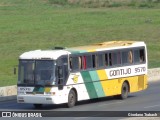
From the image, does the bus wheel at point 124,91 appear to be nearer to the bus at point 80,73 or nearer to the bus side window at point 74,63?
the bus at point 80,73

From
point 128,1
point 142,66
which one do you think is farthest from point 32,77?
point 128,1

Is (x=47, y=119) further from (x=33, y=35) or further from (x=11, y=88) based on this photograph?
(x=33, y=35)

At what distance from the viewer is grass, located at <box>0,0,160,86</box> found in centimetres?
5653

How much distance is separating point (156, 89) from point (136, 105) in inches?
270

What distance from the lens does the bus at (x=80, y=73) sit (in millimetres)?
30922

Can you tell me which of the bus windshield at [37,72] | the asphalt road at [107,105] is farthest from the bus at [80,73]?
the asphalt road at [107,105]

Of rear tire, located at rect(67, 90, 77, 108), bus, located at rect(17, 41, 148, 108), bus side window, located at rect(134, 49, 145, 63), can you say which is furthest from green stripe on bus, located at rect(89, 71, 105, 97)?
bus side window, located at rect(134, 49, 145, 63)

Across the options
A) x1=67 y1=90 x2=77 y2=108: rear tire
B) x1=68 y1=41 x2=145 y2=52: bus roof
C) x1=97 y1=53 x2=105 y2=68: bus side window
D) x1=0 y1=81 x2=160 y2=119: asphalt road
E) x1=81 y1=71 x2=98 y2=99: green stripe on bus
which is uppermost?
x1=68 y1=41 x2=145 y2=52: bus roof

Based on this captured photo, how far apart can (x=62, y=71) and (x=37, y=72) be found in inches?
38.4

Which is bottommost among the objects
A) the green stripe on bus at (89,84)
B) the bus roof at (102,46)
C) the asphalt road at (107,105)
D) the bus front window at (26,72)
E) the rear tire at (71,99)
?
the asphalt road at (107,105)

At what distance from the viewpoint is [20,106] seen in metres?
31.9

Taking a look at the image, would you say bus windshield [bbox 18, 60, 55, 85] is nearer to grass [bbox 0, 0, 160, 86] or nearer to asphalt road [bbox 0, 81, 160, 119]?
asphalt road [bbox 0, 81, 160, 119]

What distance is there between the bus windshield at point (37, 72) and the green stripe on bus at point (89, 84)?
1840 mm

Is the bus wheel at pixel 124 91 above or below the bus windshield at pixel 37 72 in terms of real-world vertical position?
below
